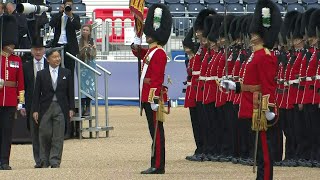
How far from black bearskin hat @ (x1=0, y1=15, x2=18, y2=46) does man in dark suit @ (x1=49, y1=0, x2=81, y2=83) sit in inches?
147

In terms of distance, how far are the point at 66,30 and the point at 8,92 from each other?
16.4 ft

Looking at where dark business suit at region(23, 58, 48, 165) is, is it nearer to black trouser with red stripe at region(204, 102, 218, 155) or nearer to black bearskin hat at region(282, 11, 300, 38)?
black trouser with red stripe at region(204, 102, 218, 155)

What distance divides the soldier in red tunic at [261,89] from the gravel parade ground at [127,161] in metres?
1.59

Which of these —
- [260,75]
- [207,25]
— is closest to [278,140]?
[260,75]

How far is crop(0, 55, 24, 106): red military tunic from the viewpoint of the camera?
1481 centimetres

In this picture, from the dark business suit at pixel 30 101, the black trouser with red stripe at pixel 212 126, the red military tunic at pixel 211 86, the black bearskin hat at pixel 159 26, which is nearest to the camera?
the black bearskin hat at pixel 159 26

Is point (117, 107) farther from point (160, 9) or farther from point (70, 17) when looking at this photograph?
point (160, 9)

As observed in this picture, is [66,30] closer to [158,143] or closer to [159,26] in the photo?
[159,26]

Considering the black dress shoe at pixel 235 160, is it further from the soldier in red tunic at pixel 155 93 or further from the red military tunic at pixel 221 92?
the soldier in red tunic at pixel 155 93

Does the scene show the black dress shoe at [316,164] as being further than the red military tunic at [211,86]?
No

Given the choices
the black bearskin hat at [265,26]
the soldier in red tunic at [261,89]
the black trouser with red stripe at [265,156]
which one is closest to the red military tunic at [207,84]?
the black bearskin hat at [265,26]

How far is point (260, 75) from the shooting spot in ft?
36.9

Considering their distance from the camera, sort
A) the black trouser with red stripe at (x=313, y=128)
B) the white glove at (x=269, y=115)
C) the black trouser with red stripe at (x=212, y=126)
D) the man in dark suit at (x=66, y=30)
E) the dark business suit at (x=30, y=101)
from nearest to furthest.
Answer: the white glove at (x=269, y=115)
the black trouser with red stripe at (x=313, y=128)
the dark business suit at (x=30, y=101)
the black trouser with red stripe at (x=212, y=126)
the man in dark suit at (x=66, y=30)

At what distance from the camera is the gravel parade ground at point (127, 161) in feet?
43.4
